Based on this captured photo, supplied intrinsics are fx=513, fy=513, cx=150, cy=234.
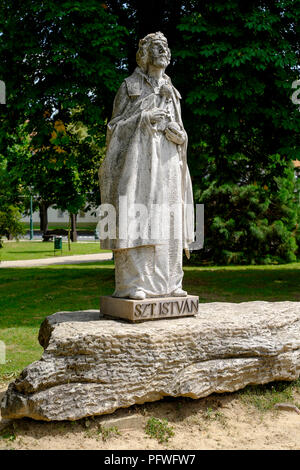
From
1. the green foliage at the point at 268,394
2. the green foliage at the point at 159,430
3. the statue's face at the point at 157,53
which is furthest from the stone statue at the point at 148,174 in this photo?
the green foliage at the point at 268,394

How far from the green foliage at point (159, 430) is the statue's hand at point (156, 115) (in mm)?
2947

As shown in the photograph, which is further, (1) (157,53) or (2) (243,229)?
(2) (243,229)

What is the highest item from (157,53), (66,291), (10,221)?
(157,53)

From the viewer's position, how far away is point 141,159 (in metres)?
5.30

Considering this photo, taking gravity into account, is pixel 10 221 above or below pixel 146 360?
above

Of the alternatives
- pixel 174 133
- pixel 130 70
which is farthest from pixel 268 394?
pixel 130 70

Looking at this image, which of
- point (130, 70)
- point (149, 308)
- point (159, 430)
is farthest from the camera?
point (130, 70)

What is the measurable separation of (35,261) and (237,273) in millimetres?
8944

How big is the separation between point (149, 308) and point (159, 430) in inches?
44.7

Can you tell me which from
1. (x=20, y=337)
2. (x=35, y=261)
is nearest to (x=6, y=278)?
(x=35, y=261)

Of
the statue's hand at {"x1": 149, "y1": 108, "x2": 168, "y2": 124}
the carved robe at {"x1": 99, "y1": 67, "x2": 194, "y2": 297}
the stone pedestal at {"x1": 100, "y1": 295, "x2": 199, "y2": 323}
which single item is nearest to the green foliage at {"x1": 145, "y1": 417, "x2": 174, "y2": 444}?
the stone pedestal at {"x1": 100, "y1": 295, "x2": 199, "y2": 323}

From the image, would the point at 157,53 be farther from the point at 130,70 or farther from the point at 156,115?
the point at 130,70

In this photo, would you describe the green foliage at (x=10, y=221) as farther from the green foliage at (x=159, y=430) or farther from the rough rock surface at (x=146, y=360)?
the green foliage at (x=159, y=430)

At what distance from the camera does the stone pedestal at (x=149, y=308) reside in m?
5.01
